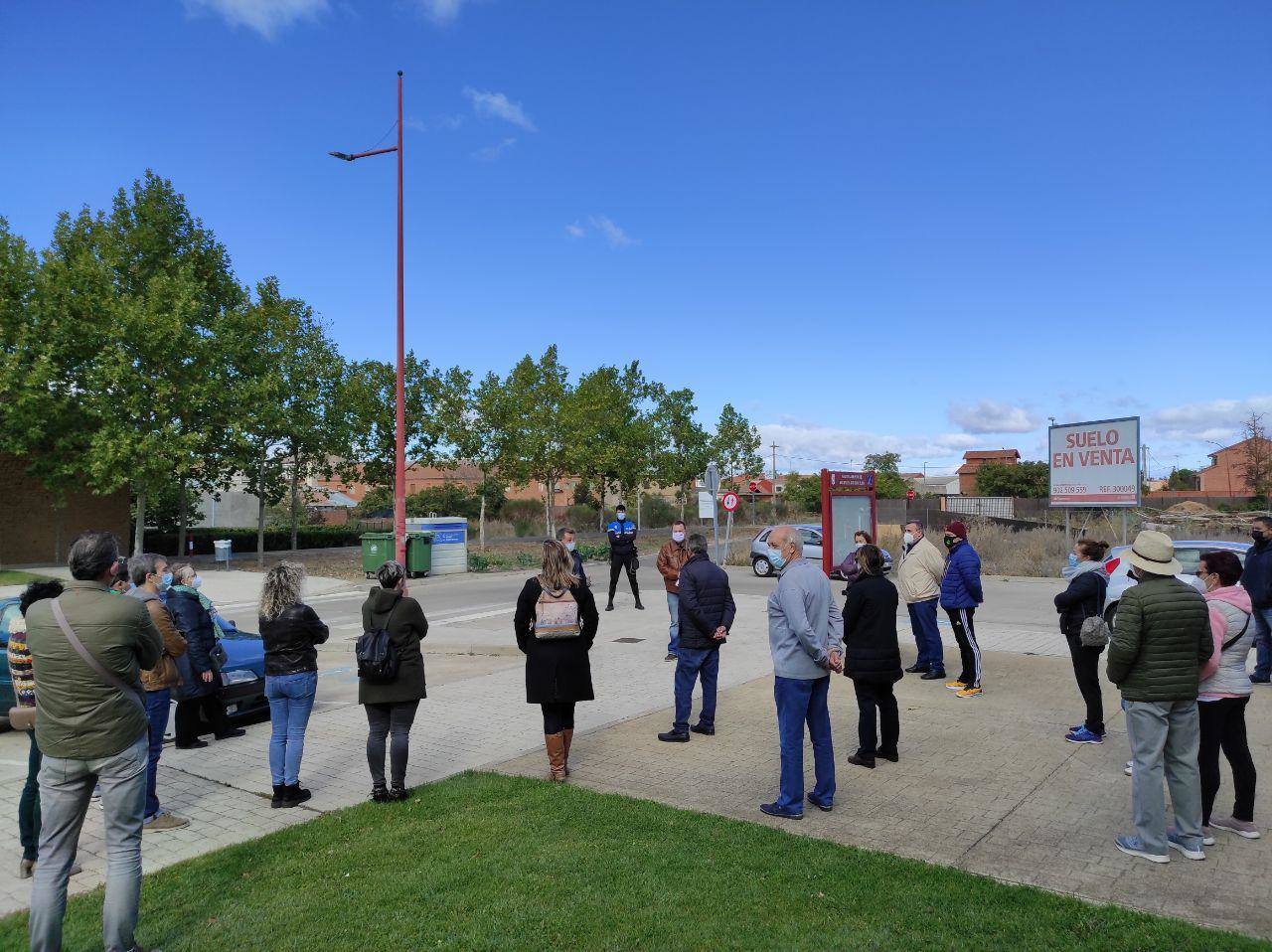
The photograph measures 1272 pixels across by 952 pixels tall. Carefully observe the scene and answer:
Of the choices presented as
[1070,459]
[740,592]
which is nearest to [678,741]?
[740,592]

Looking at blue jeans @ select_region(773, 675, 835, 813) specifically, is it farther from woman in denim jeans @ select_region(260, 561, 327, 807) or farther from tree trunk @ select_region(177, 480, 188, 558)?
tree trunk @ select_region(177, 480, 188, 558)

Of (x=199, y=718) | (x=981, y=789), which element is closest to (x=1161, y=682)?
(x=981, y=789)

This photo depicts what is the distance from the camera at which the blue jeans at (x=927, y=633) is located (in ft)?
30.6

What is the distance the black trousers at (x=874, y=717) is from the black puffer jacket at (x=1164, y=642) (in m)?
2.02

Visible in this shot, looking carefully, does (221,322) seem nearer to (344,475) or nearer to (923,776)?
(344,475)

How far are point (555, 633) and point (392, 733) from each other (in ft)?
4.03

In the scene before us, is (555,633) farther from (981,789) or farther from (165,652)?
(981,789)

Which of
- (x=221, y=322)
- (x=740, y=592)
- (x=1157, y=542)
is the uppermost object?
(x=221, y=322)

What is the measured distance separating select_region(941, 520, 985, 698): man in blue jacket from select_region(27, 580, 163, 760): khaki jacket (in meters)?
7.41

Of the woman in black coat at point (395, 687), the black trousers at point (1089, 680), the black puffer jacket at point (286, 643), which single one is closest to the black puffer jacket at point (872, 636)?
the black trousers at point (1089, 680)

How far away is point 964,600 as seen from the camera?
8.72 metres

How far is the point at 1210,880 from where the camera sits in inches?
172

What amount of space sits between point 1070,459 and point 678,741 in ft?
66.7

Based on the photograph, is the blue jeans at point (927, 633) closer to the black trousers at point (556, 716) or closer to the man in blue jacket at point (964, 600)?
the man in blue jacket at point (964, 600)
